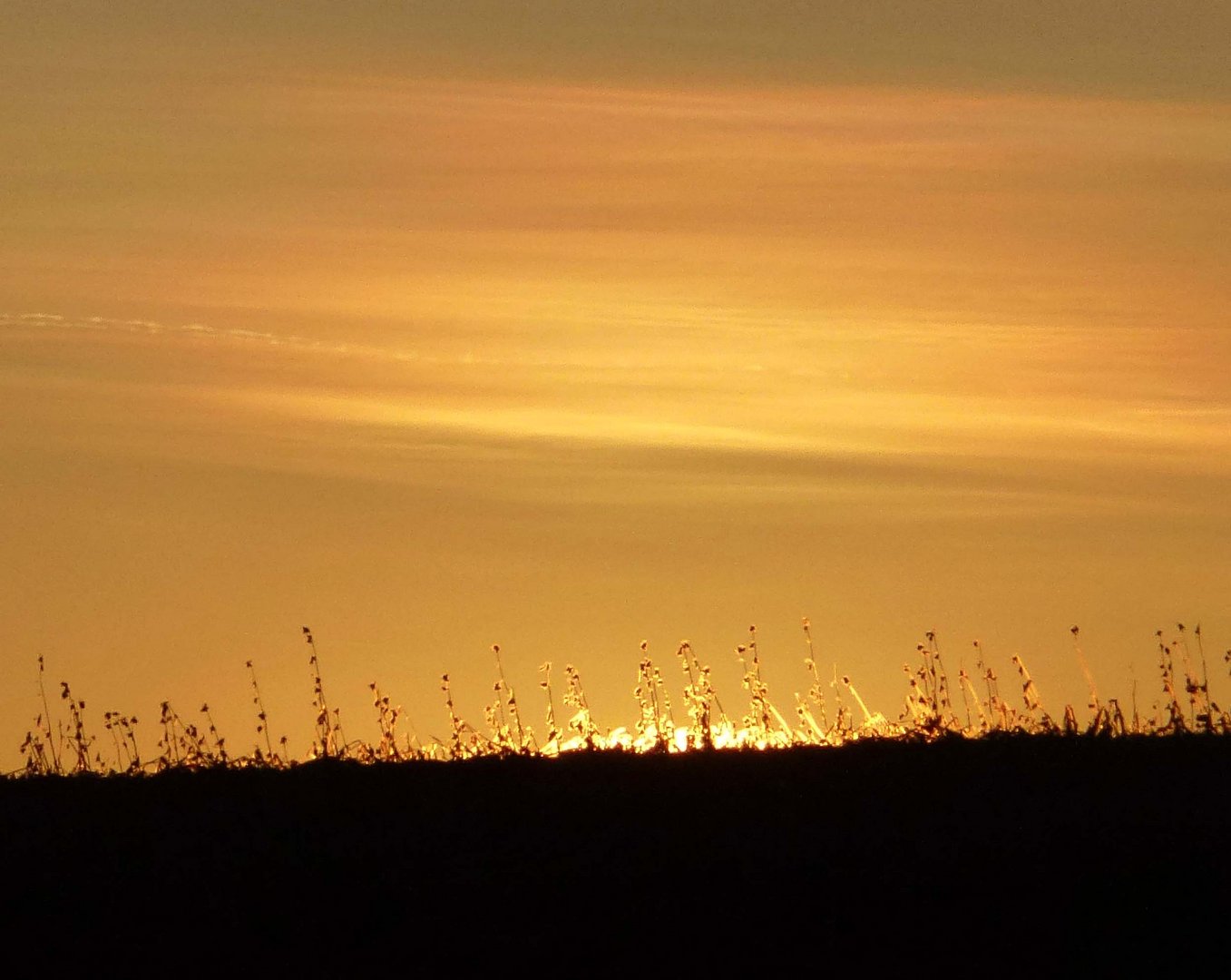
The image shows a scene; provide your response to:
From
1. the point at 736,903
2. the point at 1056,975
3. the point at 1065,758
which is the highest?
the point at 1065,758

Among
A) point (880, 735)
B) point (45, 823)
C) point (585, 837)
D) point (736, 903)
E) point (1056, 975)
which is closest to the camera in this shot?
point (1056, 975)

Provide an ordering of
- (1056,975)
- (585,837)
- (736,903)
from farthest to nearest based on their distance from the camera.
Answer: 1. (585,837)
2. (736,903)
3. (1056,975)

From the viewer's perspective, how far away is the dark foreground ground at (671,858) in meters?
8.99

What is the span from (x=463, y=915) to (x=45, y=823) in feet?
9.96

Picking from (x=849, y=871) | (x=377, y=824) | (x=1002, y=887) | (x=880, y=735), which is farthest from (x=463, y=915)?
(x=880, y=735)

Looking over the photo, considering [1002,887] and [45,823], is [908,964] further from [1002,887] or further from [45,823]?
[45,823]

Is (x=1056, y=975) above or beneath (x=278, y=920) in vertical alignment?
beneath

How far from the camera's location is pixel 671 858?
9.76m

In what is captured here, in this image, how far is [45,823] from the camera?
424 inches

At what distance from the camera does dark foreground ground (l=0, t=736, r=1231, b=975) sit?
29.5 ft

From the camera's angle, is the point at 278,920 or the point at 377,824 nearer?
the point at 278,920

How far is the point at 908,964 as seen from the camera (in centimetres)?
871

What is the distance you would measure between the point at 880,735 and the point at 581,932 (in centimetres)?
375

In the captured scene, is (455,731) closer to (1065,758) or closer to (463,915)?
(463,915)
